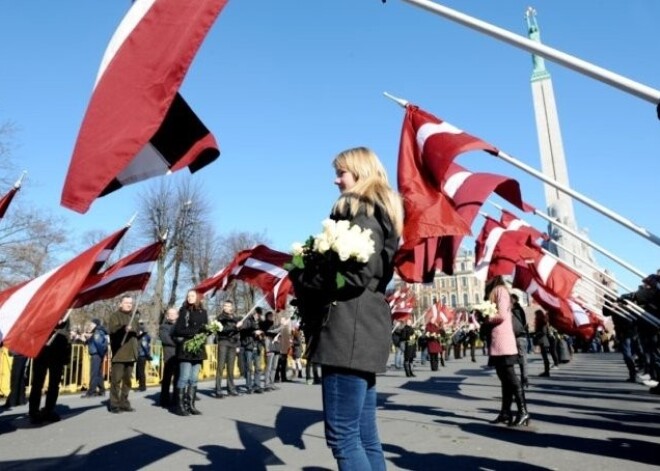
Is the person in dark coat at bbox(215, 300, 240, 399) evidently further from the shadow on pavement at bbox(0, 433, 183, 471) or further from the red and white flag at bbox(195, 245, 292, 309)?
the shadow on pavement at bbox(0, 433, 183, 471)

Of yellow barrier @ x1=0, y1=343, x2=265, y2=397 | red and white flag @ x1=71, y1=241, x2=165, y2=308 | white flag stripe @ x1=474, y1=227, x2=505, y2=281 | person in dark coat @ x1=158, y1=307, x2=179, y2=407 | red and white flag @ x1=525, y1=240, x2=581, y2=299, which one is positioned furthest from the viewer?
yellow barrier @ x1=0, y1=343, x2=265, y2=397

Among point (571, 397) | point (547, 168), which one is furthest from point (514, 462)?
point (547, 168)

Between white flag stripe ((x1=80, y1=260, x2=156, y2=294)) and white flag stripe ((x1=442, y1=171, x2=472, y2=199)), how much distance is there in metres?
4.52

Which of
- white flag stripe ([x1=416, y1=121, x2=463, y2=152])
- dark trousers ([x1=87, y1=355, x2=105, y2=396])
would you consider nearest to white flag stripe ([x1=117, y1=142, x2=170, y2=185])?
white flag stripe ([x1=416, y1=121, x2=463, y2=152])

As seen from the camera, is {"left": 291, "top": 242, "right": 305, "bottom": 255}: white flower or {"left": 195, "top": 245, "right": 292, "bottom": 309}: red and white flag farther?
{"left": 195, "top": 245, "right": 292, "bottom": 309}: red and white flag

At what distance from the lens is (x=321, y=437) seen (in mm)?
6996

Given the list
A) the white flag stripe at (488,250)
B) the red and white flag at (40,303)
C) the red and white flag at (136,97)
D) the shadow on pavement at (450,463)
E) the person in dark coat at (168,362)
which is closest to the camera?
the red and white flag at (136,97)

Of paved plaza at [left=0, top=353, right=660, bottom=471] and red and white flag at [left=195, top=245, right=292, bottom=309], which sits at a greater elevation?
red and white flag at [left=195, top=245, right=292, bottom=309]

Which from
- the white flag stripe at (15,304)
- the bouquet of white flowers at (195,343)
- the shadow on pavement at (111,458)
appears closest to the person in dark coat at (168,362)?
the bouquet of white flowers at (195,343)

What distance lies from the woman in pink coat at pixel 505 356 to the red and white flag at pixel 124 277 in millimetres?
4942

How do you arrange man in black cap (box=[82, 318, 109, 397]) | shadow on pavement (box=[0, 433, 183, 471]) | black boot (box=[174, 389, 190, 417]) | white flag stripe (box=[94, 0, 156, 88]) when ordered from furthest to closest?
man in black cap (box=[82, 318, 109, 397]) < black boot (box=[174, 389, 190, 417]) < shadow on pavement (box=[0, 433, 183, 471]) < white flag stripe (box=[94, 0, 156, 88])

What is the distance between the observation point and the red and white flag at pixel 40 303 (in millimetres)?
4582

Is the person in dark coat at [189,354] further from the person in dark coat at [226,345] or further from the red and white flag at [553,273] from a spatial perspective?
the red and white flag at [553,273]

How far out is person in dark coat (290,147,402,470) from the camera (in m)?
2.99
